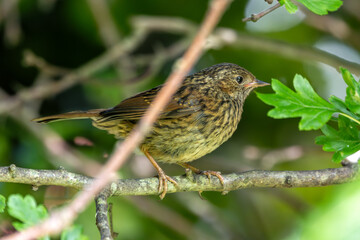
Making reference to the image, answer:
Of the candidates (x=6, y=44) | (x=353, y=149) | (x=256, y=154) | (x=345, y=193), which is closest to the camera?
(x=345, y=193)

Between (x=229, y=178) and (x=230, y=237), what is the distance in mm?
2163

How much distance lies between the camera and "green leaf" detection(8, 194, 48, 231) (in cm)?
151

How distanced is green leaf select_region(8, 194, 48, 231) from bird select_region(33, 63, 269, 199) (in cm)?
200

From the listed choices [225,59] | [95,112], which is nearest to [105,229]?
[95,112]

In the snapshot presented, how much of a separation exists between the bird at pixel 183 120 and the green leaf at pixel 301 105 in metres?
1.42

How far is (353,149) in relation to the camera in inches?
89.3

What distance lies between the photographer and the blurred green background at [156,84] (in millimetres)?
5113

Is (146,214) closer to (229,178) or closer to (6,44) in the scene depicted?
(229,178)

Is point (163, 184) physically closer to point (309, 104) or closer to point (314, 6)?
point (309, 104)

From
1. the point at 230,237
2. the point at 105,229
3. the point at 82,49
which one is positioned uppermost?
the point at 82,49

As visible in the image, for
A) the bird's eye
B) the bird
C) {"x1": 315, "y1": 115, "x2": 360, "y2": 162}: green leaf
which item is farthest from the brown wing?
{"x1": 315, "y1": 115, "x2": 360, "y2": 162}: green leaf

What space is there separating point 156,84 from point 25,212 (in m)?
4.47

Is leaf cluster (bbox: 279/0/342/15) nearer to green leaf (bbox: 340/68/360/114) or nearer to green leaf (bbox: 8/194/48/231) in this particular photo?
green leaf (bbox: 340/68/360/114)

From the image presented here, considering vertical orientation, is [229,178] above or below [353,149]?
above
